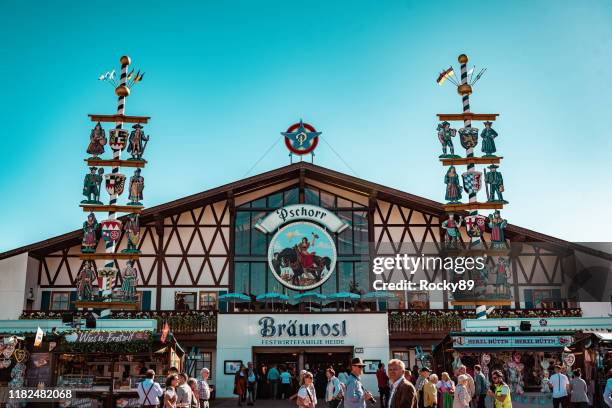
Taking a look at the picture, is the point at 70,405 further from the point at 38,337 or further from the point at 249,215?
the point at 249,215

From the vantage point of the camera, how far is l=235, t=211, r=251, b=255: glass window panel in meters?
31.6

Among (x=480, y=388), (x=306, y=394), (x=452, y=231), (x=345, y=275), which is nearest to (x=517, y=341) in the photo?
(x=480, y=388)

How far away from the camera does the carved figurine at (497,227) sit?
2803 centimetres

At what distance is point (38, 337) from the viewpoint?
65.6 ft

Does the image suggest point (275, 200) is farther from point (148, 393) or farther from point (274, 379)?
point (148, 393)

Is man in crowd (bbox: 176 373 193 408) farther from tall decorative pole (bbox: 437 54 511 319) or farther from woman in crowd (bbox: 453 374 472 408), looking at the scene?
tall decorative pole (bbox: 437 54 511 319)

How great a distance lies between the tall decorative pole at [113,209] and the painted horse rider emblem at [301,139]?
21.6 feet

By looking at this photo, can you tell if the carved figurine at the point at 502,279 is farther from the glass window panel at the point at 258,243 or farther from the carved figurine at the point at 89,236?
the carved figurine at the point at 89,236

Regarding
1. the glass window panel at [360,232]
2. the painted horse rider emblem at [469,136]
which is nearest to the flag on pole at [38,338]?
the glass window panel at [360,232]

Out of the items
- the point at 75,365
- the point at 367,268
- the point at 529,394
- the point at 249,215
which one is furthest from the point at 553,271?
the point at 75,365

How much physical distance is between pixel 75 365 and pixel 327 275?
506 inches

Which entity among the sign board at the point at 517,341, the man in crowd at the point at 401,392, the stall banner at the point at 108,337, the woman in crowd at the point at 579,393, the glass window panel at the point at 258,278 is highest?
the glass window panel at the point at 258,278

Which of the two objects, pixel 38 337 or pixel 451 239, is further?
pixel 451 239

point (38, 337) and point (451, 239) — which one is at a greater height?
point (451, 239)
